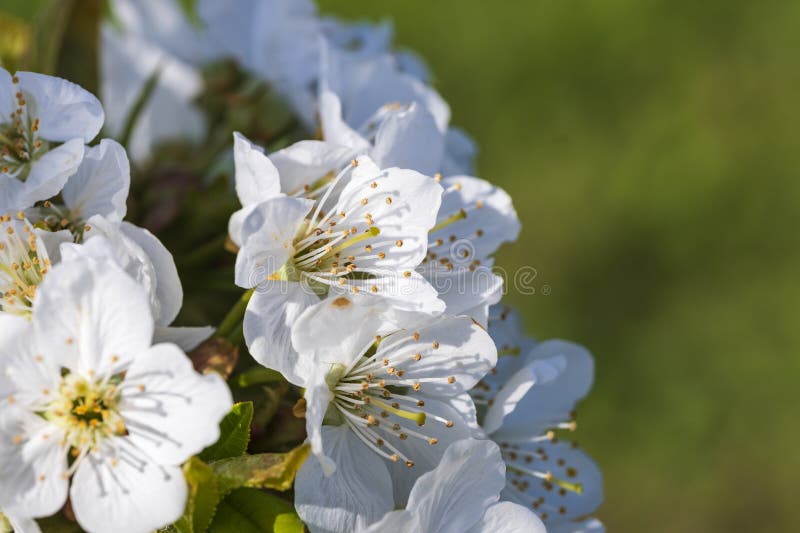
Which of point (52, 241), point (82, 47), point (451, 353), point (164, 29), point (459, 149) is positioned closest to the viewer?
point (52, 241)

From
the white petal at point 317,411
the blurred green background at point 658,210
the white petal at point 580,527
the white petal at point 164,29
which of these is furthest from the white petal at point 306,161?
the blurred green background at point 658,210

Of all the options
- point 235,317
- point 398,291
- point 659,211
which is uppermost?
point 398,291

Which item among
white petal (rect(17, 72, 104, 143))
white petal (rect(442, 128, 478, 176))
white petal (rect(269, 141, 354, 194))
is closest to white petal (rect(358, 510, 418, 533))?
white petal (rect(269, 141, 354, 194))

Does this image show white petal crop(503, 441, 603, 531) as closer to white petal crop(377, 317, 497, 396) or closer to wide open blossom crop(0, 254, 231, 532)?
white petal crop(377, 317, 497, 396)

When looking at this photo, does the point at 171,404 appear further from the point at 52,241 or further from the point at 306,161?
the point at 306,161

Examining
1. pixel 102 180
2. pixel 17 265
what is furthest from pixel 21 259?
pixel 102 180

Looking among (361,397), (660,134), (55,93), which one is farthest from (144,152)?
(660,134)
